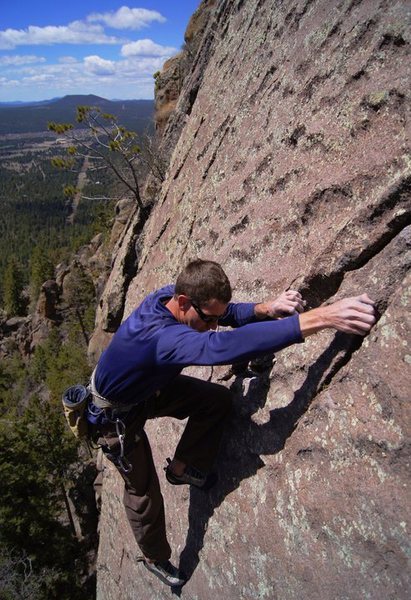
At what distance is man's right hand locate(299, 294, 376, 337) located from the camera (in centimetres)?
314

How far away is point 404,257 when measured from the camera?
10.9ft

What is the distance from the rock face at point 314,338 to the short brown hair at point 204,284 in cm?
93

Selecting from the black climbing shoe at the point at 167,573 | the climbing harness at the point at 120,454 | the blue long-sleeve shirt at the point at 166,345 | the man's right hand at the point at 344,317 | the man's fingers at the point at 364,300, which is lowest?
the black climbing shoe at the point at 167,573

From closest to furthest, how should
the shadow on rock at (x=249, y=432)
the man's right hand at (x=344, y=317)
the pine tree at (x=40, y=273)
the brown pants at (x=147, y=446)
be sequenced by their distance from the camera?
the man's right hand at (x=344, y=317)
the shadow on rock at (x=249, y=432)
the brown pants at (x=147, y=446)
the pine tree at (x=40, y=273)

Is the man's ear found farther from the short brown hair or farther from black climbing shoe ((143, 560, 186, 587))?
black climbing shoe ((143, 560, 186, 587))

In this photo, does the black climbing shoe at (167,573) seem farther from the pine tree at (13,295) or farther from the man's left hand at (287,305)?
the pine tree at (13,295)

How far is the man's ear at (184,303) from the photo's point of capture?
12.5 ft

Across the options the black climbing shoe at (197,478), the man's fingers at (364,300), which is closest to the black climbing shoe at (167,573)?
the black climbing shoe at (197,478)

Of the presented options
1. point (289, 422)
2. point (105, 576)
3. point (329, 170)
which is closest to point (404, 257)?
point (329, 170)

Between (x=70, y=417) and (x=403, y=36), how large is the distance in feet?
16.4

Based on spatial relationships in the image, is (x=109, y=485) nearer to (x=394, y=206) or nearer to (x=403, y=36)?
(x=394, y=206)

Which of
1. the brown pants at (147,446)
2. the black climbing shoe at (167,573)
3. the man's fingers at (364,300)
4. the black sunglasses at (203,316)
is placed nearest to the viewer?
the man's fingers at (364,300)

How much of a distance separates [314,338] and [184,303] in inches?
47.7

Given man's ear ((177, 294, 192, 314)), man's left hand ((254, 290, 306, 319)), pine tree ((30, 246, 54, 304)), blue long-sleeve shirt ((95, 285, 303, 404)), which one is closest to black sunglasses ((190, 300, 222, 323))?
man's ear ((177, 294, 192, 314))
